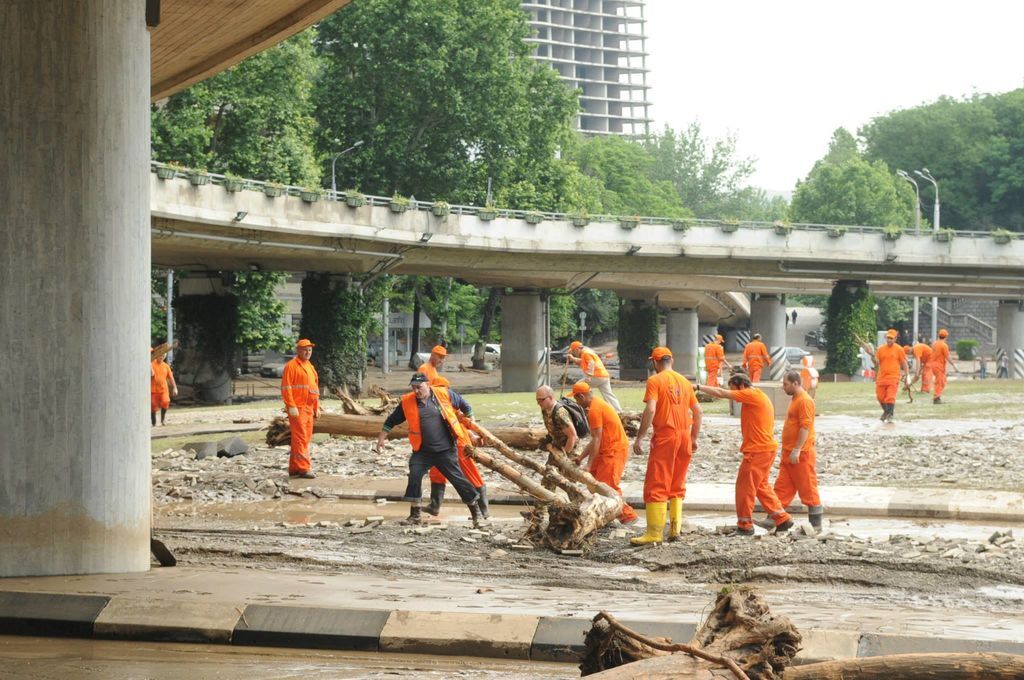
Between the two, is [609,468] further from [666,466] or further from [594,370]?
[594,370]

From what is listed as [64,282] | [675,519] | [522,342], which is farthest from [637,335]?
[64,282]

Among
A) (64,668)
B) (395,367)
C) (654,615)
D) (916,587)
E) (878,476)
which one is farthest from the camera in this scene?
(395,367)

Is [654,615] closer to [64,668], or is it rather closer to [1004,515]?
[64,668]

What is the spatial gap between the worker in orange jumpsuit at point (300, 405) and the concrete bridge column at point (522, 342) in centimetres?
3576

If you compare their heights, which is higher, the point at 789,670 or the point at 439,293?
the point at 439,293

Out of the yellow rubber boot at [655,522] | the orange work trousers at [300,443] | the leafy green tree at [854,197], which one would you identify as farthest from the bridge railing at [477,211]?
the leafy green tree at [854,197]

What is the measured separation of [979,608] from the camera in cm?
1023

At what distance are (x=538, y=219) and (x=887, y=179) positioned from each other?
187 ft

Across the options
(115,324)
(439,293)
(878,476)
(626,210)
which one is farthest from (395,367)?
(115,324)

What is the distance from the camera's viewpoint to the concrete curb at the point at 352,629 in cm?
835

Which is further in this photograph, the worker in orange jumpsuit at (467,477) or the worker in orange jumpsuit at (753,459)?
the worker in orange jumpsuit at (467,477)

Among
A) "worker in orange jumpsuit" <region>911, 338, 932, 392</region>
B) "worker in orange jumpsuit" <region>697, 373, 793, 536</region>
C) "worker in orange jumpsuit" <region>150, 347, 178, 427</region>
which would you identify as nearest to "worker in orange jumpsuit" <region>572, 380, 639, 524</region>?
"worker in orange jumpsuit" <region>697, 373, 793, 536</region>

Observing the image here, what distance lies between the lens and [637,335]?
219ft

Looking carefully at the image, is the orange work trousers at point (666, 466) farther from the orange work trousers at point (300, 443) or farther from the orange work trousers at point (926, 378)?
the orange work trousers at point (926, 378)
